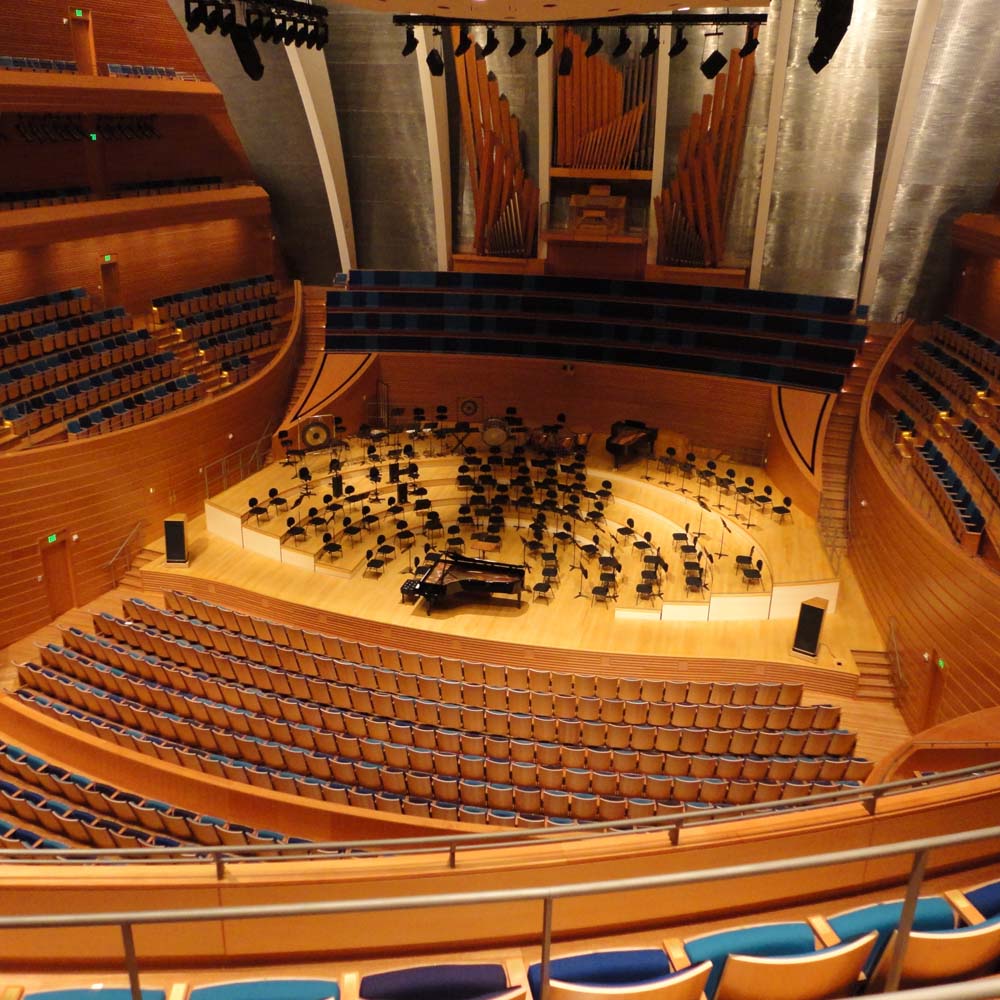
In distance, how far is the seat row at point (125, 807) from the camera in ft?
20.4

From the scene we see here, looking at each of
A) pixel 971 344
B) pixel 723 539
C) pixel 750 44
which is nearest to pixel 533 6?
pixel 750 44

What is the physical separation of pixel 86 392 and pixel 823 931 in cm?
1006

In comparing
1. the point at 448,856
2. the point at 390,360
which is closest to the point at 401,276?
the point at 390,360

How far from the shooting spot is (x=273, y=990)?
212 cm

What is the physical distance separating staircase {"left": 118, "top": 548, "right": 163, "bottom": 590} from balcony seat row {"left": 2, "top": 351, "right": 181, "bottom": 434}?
1799 millimetres

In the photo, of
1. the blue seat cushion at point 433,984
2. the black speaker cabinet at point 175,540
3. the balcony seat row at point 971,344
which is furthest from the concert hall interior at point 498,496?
the black speaker cabinet at point 175,540

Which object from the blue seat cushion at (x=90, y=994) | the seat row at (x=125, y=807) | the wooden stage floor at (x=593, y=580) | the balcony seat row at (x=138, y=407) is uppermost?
the blue seat cushion at (x=90, y=994)

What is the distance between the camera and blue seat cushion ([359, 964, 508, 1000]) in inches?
81.8

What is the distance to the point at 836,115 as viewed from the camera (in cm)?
1233

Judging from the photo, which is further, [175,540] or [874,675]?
[175,540]

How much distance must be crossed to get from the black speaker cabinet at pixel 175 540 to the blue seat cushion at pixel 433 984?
8199 millimetres

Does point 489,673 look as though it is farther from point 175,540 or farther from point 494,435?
point 494,435

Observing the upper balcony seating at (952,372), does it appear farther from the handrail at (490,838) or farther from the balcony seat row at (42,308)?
the balcony seat row at (42,308)

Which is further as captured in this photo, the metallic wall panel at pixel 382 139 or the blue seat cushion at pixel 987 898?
the metallic wall panel at pixel 382 139
